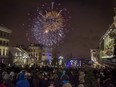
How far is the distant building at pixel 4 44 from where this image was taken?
111488mm

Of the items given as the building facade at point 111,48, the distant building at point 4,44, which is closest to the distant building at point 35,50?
the distant building at point 4,44

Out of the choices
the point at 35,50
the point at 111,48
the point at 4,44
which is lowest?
the point at 111,48

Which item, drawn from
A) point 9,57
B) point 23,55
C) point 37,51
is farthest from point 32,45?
point 9,57

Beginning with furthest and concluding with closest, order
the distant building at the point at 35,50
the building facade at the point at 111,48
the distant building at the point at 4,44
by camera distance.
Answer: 1. the distant building at the point at 35,50
2. the distant building at the point at 4,44
3. the building facade at the point at 111,48

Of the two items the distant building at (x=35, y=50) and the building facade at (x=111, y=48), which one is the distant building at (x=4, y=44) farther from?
the distant building at (x=35, y=50)

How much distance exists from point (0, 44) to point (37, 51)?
8749 cm

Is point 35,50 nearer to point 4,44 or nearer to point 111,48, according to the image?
point 4,44

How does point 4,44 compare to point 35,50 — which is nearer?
point 4,44

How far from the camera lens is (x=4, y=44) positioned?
4503 inches

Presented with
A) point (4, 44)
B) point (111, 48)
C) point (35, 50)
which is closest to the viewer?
point (111, 48)

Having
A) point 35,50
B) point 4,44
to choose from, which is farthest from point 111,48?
point 35,50

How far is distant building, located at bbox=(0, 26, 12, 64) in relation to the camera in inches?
4389

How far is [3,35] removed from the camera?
372 feet

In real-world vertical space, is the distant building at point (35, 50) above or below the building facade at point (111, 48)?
above
